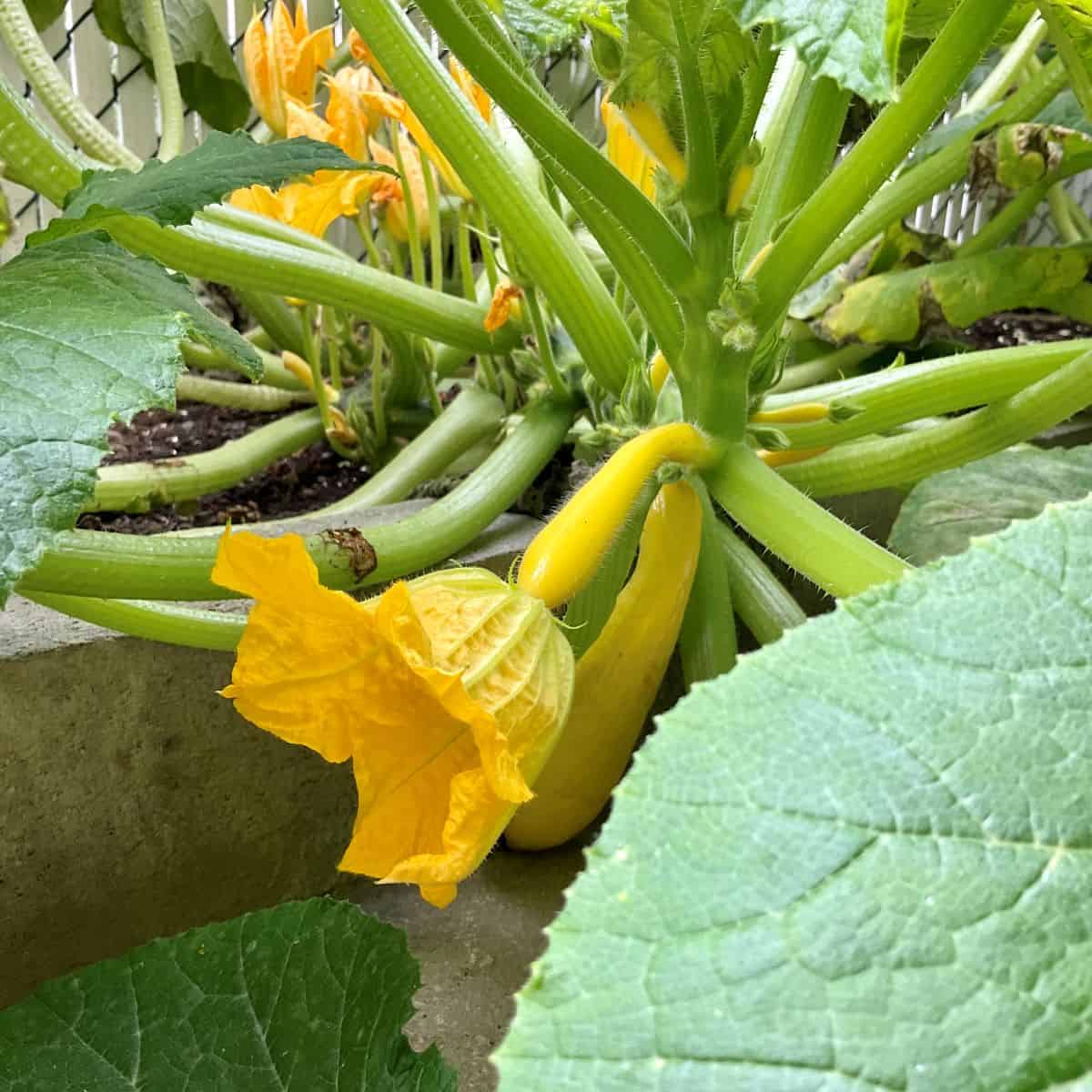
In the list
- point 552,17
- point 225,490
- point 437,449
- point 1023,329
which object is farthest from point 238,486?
point 1023,329

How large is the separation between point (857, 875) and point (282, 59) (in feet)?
4.23

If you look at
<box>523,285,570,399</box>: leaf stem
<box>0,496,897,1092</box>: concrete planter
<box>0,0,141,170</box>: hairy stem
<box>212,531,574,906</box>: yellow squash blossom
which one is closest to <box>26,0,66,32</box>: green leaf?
<box>0,0,141,170</box>: hairy stem

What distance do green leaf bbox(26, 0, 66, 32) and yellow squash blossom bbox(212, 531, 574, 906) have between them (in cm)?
162

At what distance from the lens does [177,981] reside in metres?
0.78

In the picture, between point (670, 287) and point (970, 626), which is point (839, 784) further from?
point (670, 287)

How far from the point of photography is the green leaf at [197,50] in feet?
6.15

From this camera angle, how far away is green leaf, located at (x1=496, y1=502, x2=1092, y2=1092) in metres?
0.33

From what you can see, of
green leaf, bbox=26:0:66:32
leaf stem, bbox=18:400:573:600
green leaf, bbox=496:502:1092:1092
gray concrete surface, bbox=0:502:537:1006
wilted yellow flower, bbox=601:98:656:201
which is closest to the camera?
green leaf, bbox=496:502:1092:1092

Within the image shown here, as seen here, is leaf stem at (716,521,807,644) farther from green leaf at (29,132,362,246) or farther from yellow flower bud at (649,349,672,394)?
green leaf at (29,132,362,246)

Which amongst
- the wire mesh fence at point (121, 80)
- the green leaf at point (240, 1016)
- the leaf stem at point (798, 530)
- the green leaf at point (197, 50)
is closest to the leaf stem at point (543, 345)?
the leaf stem at point (798, 530)

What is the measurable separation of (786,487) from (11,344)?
19.9 inches

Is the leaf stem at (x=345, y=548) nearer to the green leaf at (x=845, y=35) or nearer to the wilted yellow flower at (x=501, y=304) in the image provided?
the wilted yellow flower at (x=501, y=304)

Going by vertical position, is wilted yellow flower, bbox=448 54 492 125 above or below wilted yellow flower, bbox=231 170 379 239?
above


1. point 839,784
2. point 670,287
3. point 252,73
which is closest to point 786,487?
point 670,287
